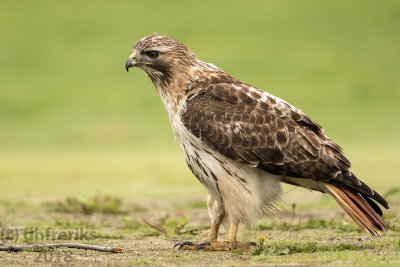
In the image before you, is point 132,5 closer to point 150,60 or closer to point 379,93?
point 379,93

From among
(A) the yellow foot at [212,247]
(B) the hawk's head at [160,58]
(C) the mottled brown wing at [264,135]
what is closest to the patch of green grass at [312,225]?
(C) the mottled brown wing at [264,135]

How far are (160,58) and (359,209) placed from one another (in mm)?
2556

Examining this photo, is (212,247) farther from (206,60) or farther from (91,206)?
(206,60)

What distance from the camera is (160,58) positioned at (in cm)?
726

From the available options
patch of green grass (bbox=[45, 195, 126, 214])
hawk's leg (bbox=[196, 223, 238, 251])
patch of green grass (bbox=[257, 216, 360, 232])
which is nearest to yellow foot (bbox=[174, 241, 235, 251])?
hawk's leg (bbox=[196, 223, 238, 251])

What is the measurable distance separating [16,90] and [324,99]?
41.2 ft

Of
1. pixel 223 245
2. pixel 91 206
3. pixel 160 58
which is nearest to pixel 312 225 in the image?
pixel 223 245

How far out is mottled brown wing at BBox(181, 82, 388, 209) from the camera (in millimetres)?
6469

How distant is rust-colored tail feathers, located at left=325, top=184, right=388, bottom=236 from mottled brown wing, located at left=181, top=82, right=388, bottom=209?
4.5 inches

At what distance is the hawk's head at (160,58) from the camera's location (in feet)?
23.6

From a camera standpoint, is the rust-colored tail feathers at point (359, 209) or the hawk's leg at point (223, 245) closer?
the rust-colored tail feathers at point (359, 209)

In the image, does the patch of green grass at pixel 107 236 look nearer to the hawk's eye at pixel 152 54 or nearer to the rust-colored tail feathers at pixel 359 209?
the hawk's eye at pixel 152 54

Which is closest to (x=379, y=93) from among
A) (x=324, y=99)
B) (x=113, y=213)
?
(x=324, y=99)

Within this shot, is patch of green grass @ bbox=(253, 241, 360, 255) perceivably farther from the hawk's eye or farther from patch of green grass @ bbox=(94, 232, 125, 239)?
the hawk's eye
